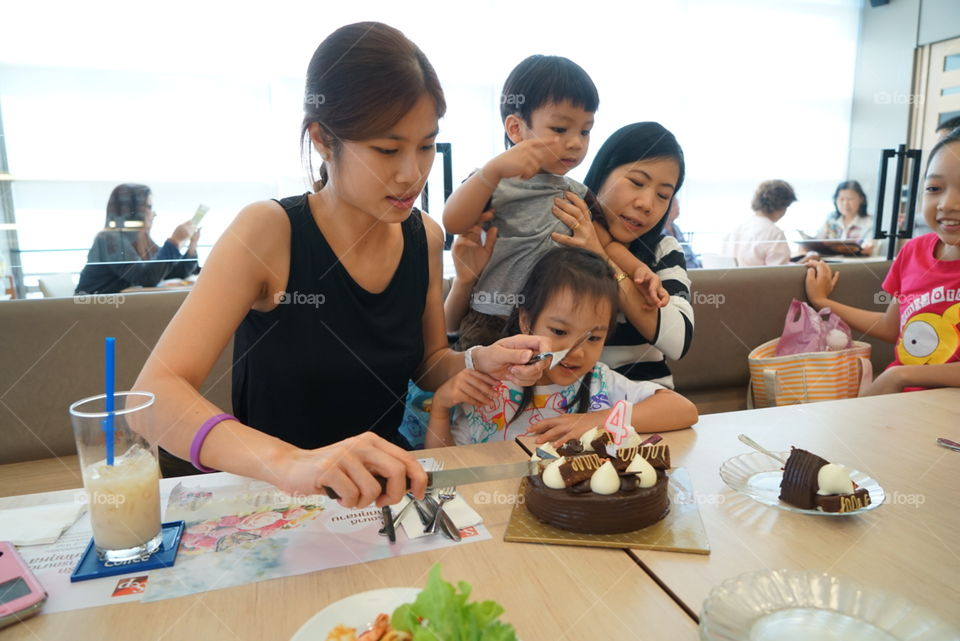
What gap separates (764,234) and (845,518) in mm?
4394

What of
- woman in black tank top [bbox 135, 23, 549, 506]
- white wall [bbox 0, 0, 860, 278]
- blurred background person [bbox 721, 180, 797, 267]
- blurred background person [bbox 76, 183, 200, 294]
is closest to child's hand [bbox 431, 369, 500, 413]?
woman in black tank top [bbox 135, 23, 549, 506]

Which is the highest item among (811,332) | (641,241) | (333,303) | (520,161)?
(520,161)

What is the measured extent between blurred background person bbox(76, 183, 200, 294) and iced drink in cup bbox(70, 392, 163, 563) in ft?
7.32

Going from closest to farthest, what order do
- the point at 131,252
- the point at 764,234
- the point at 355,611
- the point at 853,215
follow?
the point at 355,611 < the point at 131,252 < the point at 764,234 < the point at 853,215

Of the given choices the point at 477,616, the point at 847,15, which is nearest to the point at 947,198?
the point at 477,616

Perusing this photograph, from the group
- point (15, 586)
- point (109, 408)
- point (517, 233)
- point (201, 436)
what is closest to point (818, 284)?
point (517, 233)

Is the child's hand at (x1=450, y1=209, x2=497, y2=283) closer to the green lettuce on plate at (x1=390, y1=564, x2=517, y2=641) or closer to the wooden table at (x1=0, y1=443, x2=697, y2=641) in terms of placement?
the wooden table at (x1=0, y1=443, x2=697, y2=641)

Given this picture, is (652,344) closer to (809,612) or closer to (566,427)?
(566,427)

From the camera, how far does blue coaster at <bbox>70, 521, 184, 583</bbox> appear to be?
0.85m

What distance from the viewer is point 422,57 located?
1381mm

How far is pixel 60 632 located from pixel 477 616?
0.53 meters

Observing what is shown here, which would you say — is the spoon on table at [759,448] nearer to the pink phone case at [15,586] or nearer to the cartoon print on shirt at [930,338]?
the pink phone case at [15,586]

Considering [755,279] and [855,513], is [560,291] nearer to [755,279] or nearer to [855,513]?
[855,513]

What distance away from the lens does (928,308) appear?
7.57 feet
